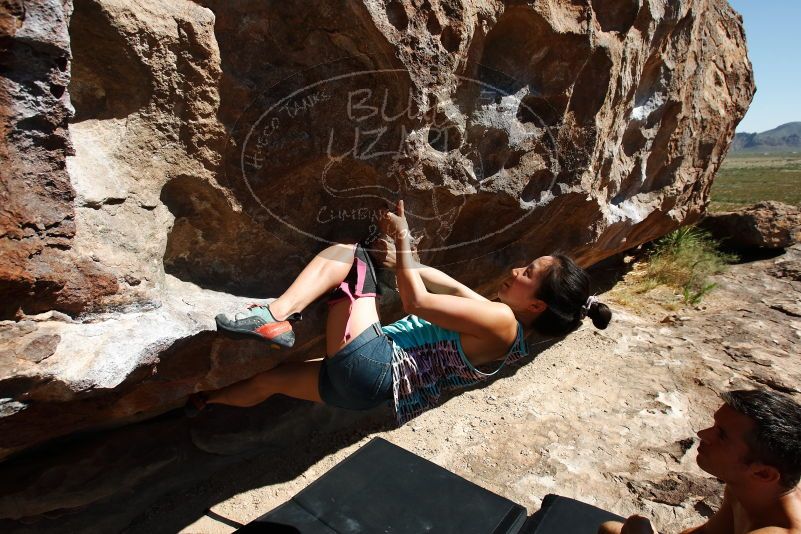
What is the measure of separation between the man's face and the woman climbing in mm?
621

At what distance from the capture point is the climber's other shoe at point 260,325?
5.83 ft

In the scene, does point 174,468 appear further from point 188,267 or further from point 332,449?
point 188,267

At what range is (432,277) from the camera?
7.55 feet

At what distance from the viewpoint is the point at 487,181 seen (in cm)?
257

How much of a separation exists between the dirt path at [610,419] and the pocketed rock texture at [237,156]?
814 millimetres

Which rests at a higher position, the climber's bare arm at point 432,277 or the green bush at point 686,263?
the climber's bare arm at point 432,277

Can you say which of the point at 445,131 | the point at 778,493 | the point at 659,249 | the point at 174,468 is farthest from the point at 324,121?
the point at 659,249

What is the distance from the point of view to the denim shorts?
2.02 m

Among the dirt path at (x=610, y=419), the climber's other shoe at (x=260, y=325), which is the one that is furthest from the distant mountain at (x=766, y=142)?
→ the climber's other shoe at (x=260, y=325)

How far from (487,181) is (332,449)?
1.56m

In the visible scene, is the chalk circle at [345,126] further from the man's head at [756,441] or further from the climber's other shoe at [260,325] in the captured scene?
the man's head at [756,441]

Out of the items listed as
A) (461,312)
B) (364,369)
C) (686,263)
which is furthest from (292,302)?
(686,263)

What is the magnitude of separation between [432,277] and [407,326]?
9.3 inches

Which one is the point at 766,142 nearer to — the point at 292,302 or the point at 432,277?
the point at 432,277
